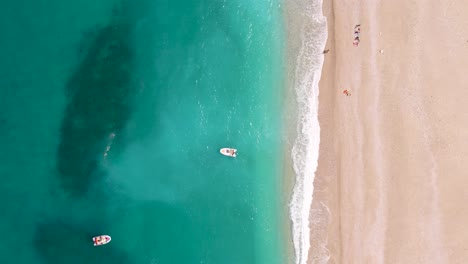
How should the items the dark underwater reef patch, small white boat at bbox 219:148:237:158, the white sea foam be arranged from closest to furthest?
the white sea foam
small white boat at bbox 219:148:237:158
the dark underwater reef patch

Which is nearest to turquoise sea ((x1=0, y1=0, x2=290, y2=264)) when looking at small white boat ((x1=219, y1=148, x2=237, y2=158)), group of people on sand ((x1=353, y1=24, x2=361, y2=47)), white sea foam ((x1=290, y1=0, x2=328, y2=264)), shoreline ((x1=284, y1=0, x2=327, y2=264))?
small white boat ((x1=219, y1=148, x2=237, y2=158))

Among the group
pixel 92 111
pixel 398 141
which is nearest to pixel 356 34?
pixel 398 141

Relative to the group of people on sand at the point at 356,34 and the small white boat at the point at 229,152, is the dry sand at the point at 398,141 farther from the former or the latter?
the small white boat at the point at 229,152

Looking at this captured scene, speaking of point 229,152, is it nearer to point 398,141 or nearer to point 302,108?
point 302,108

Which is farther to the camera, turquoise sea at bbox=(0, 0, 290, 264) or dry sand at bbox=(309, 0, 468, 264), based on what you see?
turquoise sea at bbox=(0, 0, 290, 264)

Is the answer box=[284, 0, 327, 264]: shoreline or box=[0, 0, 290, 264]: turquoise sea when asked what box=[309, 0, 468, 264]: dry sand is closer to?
box=[284, 0, 327, 264]: shoreline

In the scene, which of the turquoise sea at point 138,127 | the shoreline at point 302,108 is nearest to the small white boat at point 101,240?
the turquoise sea at point 138,127

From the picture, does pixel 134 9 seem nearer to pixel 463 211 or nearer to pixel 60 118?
pixel 60 118
